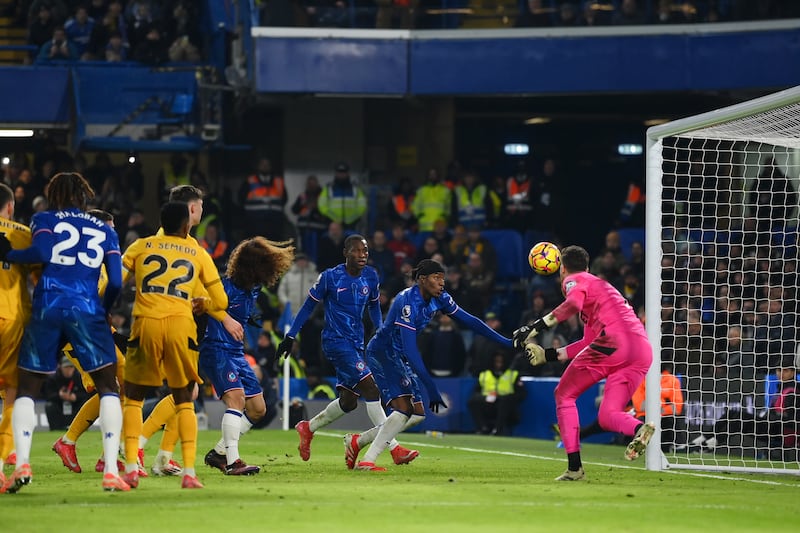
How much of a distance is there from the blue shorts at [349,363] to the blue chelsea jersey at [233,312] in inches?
58.6

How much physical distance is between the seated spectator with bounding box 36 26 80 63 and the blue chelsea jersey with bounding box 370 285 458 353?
1452cm

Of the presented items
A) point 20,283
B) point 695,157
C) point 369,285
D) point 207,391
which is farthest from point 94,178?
point 20,283

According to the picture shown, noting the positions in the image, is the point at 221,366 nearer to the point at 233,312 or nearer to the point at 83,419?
the point at 233,312

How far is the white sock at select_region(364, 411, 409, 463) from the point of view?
1168 cm

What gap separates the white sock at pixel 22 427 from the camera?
30.1 feet

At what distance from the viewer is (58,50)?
2503 centimetres

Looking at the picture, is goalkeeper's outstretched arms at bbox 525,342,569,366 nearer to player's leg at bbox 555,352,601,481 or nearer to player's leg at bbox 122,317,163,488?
player's leg at bbox 555,352,601,481

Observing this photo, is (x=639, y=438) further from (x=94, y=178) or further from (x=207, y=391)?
(x=94, y=178)

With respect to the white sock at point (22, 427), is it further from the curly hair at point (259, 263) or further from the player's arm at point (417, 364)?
the player's arm at point (417, 364)

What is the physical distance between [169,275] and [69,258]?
708mm

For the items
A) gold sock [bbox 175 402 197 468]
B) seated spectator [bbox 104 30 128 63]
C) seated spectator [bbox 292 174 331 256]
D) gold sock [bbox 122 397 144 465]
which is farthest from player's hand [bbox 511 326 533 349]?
seated spectator [bbox 104 30 128 63]

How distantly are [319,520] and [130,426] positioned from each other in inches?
88.9

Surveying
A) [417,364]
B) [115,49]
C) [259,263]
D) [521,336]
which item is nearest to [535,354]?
[521,336]

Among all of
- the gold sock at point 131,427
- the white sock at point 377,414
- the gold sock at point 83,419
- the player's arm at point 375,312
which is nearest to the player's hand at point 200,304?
the gold sock at point 131,427
